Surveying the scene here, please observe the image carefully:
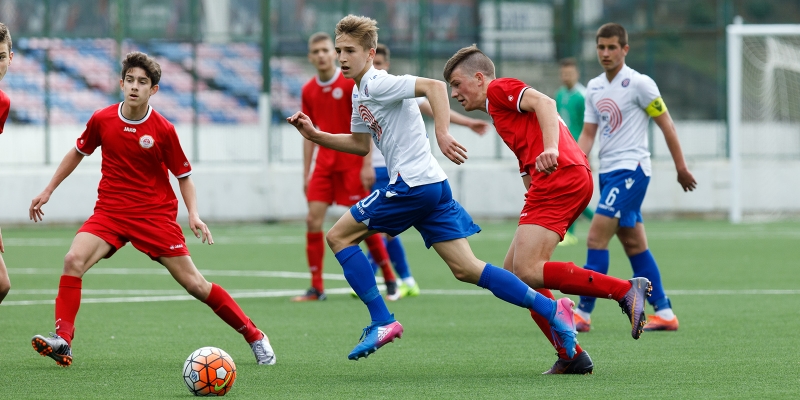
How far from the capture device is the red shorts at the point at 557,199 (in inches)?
233

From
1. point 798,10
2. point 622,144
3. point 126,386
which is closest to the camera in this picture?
point 126,386

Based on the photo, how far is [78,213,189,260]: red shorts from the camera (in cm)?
633

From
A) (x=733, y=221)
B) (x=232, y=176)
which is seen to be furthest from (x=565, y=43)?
(x=232, y=176)

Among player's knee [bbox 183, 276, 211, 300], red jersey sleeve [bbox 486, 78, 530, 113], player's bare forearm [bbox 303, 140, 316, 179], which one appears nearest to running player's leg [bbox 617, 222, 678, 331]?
red jersey sleeve [bbox 486, 78, 530, 113]

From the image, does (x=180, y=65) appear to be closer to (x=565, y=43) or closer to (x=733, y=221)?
(x=565, y=43)

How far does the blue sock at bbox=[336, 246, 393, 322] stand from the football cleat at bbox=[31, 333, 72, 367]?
1.54 m

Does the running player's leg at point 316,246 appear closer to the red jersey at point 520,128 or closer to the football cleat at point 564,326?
the red jersey at point 520,128

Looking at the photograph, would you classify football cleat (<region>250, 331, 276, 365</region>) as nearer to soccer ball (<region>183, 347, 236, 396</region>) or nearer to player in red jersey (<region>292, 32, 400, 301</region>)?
soccer ball (<region>183, 347, 236, 396</region>)

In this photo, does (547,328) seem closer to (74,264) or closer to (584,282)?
(584,282)

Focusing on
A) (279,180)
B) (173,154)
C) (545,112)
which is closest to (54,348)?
(173,154)

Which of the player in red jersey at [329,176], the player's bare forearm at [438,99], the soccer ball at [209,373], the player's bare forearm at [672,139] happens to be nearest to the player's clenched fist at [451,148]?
the player's bare forearm at [438,99]

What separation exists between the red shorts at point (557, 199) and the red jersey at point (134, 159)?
6.66 feet

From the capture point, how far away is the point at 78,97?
23.1 metres

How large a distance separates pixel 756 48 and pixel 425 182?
1586 cm
